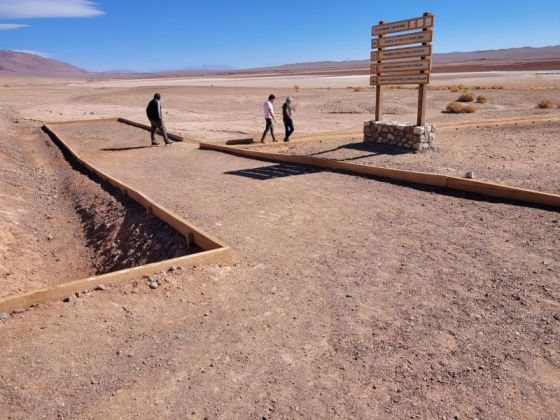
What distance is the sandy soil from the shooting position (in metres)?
8.83

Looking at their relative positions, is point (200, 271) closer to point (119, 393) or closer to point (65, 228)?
point (119, 393)

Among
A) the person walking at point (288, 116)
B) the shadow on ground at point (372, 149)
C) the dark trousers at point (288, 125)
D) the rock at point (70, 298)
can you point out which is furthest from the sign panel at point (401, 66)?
the rock at point (70, 298)

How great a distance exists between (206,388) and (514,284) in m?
3.05

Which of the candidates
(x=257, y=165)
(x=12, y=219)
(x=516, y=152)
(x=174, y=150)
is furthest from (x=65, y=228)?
(x=516, y=152)

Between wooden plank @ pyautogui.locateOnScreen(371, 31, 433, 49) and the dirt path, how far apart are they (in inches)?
218

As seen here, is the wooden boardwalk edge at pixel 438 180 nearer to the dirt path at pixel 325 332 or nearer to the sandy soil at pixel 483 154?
the dirt path at pixel 325 332

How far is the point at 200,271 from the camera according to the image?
5160 millimetres

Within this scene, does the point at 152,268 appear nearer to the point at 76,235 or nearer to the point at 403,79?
the point at 76,235

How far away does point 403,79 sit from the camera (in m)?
11.6

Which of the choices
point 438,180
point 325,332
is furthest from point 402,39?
point 325,332

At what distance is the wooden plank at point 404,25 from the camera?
10672 millimetres

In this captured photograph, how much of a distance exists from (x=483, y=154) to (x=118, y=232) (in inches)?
315

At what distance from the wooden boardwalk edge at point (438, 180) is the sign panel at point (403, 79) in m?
2.91

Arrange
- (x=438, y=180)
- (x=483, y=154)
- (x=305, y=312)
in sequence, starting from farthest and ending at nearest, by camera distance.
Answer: (x=483, y=154), (x=438, y=180), (x=305, y=312)
